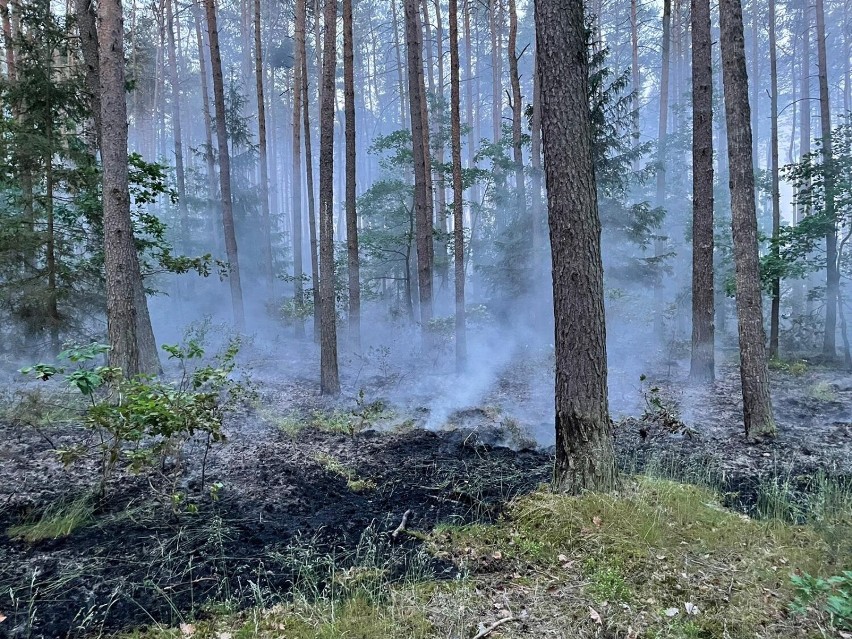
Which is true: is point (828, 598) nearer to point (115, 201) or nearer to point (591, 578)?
point (591, 578)

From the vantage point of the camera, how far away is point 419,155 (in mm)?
13516

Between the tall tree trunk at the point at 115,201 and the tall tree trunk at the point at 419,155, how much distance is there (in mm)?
7753

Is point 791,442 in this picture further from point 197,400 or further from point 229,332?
point 229,332

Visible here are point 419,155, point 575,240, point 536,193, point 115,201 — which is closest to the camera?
point 575,240

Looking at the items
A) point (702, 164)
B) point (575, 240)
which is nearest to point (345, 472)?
point (575, 240)

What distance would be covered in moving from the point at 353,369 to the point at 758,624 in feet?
38.4

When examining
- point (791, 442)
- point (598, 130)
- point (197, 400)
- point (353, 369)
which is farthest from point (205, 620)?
point (598, 130)

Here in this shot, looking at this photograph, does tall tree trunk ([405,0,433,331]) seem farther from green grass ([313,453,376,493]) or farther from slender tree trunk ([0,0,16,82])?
green grass ([313,453,376,493])

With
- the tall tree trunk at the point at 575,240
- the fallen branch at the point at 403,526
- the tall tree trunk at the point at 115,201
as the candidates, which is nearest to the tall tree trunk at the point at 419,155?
the tall tree trunk at the point at 115,201

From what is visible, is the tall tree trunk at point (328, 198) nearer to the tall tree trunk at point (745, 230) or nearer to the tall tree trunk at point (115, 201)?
the tall tree trunk at point (115, 201)

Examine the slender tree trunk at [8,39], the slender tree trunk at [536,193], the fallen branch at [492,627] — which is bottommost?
the fallen branch at [492,627]

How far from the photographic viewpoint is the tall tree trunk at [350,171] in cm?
1143

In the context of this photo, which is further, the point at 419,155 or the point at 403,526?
the point at 419,155

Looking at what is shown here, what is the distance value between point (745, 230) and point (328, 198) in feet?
24.7
